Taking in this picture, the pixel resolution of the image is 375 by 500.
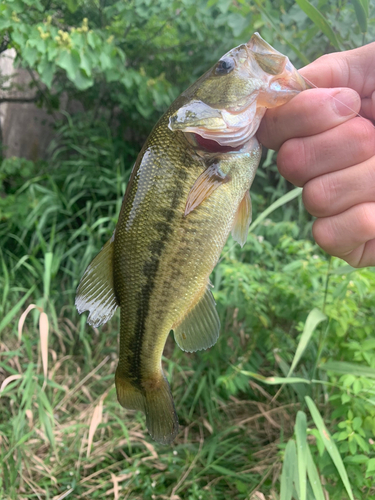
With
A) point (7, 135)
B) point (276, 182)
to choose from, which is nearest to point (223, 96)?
point (276, 182)

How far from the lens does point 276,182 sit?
13.2ft

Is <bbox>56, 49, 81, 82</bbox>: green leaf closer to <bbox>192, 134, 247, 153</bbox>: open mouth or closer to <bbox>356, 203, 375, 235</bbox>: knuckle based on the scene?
<bbox>192, 134, 247, 153</bbox>: open mouth

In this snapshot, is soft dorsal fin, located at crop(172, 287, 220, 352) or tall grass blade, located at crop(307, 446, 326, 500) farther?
tall grass blade, located at crop(307, 446, 326, 500)

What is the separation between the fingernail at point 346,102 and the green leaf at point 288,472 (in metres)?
1.22

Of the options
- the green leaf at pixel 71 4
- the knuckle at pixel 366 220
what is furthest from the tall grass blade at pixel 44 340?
the green leaf at pixel 71 4

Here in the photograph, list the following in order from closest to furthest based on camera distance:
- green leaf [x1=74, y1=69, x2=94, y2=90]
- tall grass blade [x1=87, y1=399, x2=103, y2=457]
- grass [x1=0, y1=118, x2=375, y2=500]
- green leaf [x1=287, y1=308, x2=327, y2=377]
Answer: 1. green leaf [x1=287, y1=308, x2=327, y2=377]
2. grass [x1=0, y1=118, x2=375, y2=500]
3. tall grass blade [x1=87, y1=399, x2=103, y2=457]
4. green leaf [x1=74, y1=69, x2=94, y2=90]

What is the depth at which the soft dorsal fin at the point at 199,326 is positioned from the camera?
1.09 meters

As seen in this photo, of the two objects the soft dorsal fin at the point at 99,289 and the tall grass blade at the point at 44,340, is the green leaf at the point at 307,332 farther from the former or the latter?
the tall grass blade at the point at 44,340

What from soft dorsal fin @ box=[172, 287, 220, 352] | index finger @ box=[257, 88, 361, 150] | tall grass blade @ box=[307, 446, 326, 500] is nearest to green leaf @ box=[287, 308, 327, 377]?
tall grass blade @ box=[307, 446, 326, 500]

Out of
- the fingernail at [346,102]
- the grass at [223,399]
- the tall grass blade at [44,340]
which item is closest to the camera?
the fingernail at [346,102]

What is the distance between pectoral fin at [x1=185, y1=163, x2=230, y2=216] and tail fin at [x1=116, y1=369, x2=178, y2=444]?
58 centimetres

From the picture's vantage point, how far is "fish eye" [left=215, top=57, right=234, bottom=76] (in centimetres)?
101

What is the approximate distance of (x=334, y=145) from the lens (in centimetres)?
101

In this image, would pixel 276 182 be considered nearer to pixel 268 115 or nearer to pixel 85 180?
pixel 85 180
